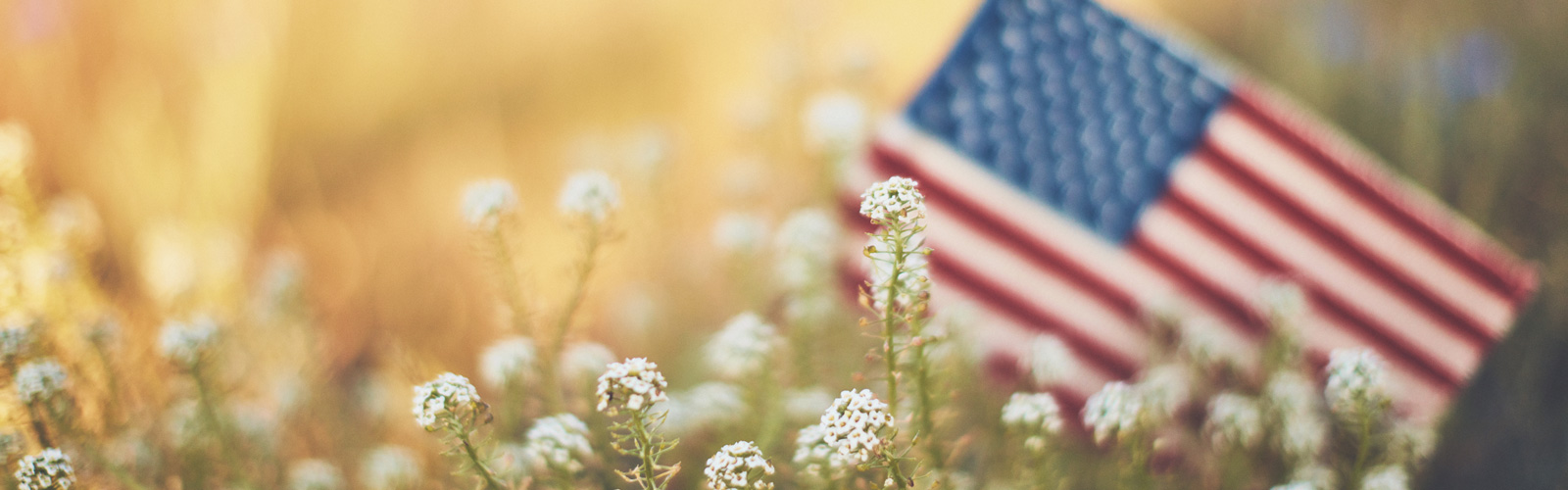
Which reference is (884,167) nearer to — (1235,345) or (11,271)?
(1235,345)

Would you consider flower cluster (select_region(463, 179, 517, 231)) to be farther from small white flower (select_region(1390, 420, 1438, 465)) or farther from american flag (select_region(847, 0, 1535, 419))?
small white flower (select_region(1390, 420, 1438, 465))

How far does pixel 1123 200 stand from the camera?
7.39ft

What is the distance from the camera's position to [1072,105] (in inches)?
85.4

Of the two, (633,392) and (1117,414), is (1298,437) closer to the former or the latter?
(1117,414)

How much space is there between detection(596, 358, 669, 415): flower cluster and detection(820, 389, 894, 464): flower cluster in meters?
0.23

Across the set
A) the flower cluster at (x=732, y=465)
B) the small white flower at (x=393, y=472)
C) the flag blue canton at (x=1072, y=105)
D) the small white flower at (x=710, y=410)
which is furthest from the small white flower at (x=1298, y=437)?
the small white flower at (x=393, y=472)

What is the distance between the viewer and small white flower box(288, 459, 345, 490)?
1830 millimetres

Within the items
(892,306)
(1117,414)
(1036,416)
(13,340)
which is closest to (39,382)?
(13,340)

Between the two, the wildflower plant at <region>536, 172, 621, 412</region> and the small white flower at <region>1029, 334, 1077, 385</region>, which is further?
the small white flower at <region>1029, 334, 1077, 385</region>

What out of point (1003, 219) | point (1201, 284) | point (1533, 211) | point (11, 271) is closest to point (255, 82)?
point (11, 271)

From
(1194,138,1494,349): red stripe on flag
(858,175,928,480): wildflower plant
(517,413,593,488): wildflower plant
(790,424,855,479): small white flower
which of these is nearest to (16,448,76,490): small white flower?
(517,413,593,488): wildflower plant

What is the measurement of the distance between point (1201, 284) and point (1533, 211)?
67.1 inches

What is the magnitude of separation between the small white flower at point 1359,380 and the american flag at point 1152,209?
91 centimetres

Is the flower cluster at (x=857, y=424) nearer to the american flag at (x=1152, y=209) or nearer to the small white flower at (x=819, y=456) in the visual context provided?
the small white flower at (x=819, y=456)
